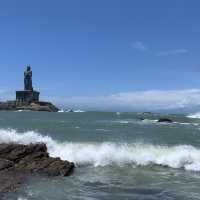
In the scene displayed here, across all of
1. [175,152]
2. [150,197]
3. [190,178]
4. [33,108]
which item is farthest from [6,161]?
[33,108]

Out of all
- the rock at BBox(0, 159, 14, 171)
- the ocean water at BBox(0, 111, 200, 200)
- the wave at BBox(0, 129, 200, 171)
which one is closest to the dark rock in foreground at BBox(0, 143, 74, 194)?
the rock at BBox(0, 159, 14, 171)

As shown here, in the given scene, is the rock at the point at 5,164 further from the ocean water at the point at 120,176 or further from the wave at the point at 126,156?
the wave at the point at 126,156

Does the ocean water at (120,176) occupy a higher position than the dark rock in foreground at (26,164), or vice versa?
the dark rock in foreground at (26,164)

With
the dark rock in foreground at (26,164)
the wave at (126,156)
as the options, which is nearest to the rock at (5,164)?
the dark rock in foreground at (26,164)

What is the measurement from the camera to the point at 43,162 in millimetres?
20938

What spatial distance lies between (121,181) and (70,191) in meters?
3.25

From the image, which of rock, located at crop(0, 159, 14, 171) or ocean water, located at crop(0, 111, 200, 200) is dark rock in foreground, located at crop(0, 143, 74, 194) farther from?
ocean water, located at crop(0, 111, 200, 200)

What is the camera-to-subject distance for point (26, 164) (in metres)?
20.9

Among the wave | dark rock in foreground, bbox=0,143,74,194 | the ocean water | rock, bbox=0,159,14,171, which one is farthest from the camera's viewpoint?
the wave

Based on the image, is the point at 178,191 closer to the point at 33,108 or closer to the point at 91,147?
the point at 91,147

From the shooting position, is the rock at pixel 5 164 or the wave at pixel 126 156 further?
the wave at pixel 126 156

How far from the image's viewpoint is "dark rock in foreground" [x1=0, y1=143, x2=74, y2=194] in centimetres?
1938

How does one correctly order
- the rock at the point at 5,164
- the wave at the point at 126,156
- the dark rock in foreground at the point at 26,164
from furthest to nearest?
the wave at the point at 126,156 → the rock at the point at 5,164 → the dark rock in foreground at the point at 26,164

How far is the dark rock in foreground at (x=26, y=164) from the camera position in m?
19.4
